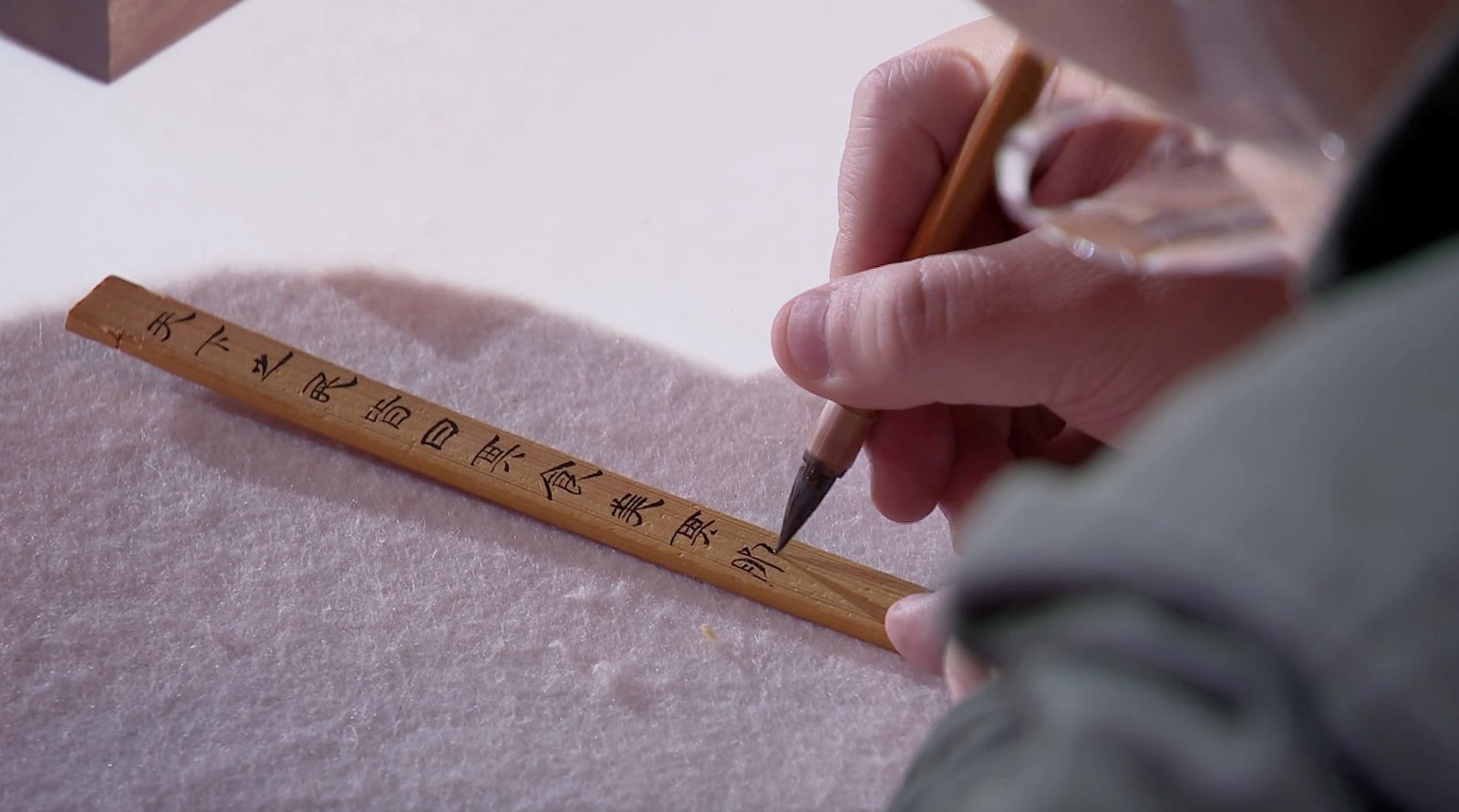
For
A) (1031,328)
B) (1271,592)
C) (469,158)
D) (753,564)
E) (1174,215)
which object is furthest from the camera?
(469,158)

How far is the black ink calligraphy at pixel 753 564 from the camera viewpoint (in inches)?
26.3

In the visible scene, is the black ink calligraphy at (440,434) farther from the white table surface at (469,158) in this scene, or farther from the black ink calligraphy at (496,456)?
the white table surface at (469,158)

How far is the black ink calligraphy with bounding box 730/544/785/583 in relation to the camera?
0.67 m

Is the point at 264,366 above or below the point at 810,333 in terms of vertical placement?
below

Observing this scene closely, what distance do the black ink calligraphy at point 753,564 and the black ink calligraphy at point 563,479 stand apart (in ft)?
0.34

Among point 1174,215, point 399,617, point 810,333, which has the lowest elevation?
point 399,617

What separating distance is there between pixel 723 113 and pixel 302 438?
485 mm

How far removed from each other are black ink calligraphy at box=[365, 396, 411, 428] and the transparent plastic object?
1.49 feet

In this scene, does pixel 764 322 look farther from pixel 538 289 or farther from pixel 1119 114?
pixel 1119 114

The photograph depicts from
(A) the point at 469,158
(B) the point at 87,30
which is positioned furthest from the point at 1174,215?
(B) the point at 87,30

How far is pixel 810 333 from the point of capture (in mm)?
653

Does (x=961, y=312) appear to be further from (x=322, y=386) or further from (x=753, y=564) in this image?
(x=322, y=386)

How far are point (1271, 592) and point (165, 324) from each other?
720 millimetres

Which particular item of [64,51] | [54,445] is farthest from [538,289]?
[64,51]
